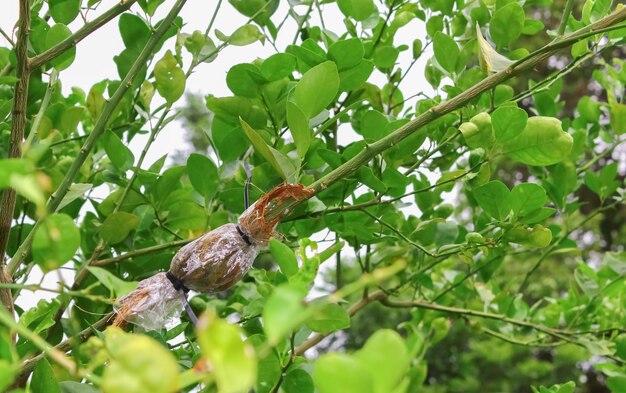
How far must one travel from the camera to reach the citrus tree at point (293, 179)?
0.27 m

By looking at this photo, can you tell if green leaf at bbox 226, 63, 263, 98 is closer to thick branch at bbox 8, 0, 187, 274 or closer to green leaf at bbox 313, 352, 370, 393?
thick branch at bbox 8, 0, 187, 274

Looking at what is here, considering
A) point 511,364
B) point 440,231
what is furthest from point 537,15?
point 440,231

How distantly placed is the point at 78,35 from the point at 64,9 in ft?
0.36

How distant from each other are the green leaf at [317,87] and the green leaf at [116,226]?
156 mm

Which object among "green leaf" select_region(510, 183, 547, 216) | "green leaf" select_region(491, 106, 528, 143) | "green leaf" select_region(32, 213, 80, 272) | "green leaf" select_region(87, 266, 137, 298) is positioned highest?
"green leaf" select_region(32, 213, 80, 272)

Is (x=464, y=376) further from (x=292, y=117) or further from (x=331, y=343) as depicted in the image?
(x=292, y=117)

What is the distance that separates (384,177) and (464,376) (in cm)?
505

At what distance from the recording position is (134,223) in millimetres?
529

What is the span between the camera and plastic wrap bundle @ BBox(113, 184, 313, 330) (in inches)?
17.2

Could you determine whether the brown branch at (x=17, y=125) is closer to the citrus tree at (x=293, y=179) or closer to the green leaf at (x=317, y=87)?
the citrus tree at (x=293, y=179)

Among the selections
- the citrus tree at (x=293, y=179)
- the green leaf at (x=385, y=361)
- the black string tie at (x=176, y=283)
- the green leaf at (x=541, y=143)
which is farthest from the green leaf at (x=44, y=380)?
the green leaf at (x=541, y=143)

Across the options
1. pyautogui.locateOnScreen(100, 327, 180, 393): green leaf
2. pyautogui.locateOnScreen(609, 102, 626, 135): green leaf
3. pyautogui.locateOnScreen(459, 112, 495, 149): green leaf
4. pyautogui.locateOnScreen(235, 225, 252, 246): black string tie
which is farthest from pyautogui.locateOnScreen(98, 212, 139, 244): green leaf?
pyautogui.locateOnScreen(609, 102, 626, 135): green leaf

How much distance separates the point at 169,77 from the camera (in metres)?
0.56

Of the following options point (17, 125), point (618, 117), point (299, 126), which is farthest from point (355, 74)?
point (618, 117)
